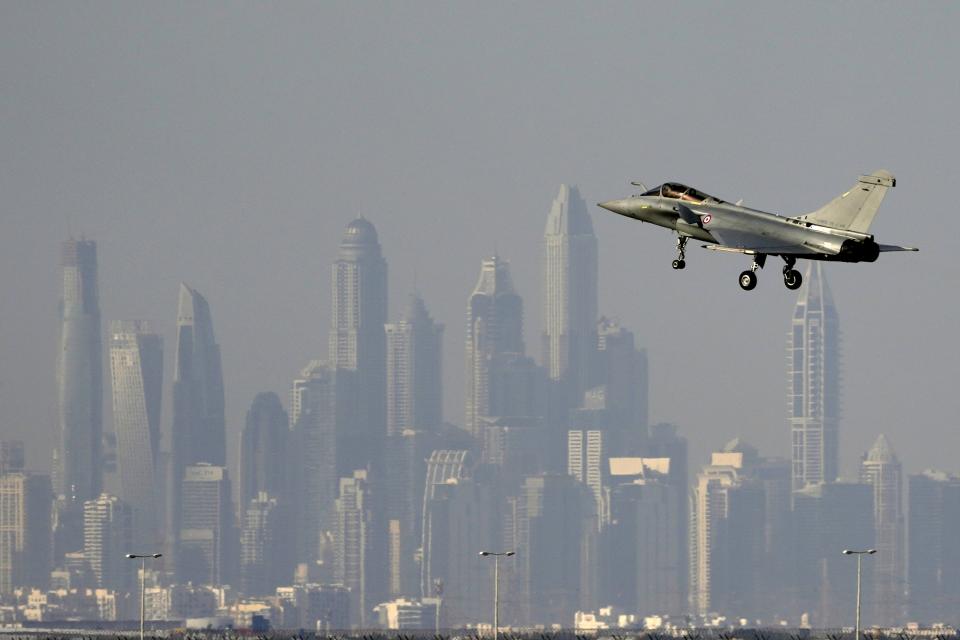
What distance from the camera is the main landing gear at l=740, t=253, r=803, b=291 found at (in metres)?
122

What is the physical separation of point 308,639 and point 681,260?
8072cm

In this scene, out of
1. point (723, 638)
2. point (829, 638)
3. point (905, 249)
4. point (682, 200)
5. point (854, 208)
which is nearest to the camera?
point (905, 249)

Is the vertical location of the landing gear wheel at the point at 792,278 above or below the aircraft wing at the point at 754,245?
below

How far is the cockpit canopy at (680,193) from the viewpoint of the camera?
13162 cm

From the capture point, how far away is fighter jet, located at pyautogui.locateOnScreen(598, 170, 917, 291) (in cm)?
12088

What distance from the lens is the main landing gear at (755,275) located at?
12231 cm

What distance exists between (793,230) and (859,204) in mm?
3402

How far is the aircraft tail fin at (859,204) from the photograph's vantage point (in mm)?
123000

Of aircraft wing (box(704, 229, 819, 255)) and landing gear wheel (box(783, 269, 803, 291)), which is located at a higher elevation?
aircraft wing (box(704, 229, 819, 255))

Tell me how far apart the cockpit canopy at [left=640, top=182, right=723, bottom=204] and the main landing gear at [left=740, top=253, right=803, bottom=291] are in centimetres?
692

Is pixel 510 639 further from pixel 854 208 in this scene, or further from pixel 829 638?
pixel 854 208

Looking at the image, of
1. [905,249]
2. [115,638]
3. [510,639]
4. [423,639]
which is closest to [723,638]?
[510,639]

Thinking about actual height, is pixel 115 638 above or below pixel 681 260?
below

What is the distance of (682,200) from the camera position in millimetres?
132000
